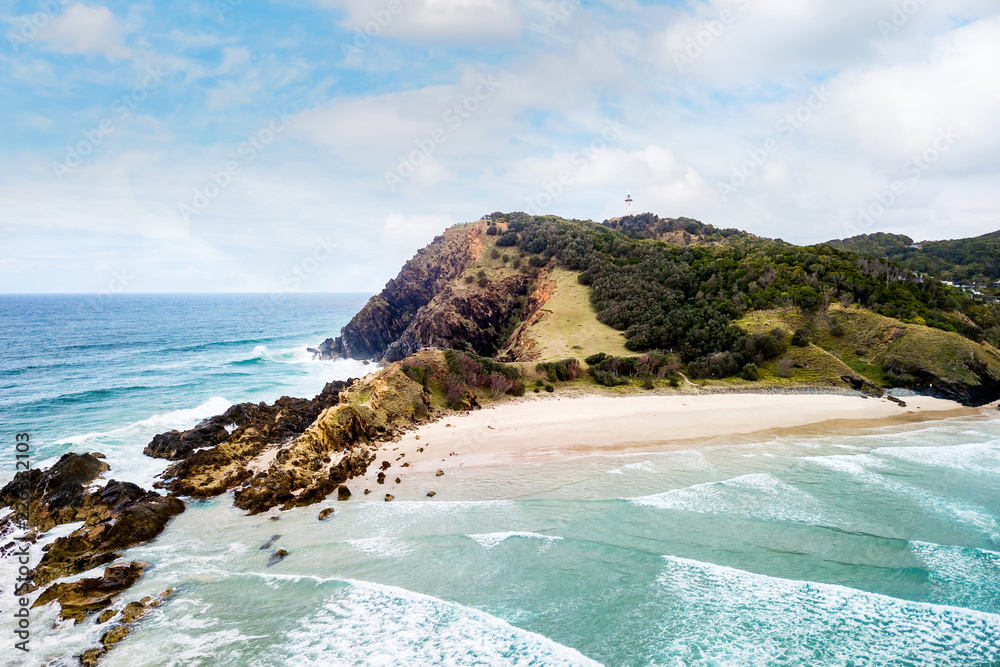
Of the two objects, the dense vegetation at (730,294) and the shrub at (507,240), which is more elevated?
the shrub at (507,240)

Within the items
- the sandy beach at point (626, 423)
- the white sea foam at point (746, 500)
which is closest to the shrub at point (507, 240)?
the sandy beach at point (626, 423)

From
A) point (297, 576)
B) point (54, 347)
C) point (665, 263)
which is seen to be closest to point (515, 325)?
point (665, 263)

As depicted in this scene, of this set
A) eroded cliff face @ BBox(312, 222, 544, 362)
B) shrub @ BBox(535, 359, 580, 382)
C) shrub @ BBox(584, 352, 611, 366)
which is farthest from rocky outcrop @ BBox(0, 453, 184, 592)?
eroded cliff face @ BBox(312, 222, 544, 362)

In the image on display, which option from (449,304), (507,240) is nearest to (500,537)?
(449,304)

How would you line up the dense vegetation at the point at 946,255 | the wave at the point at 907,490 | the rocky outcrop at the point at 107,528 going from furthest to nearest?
the dense vegetation at the point at 946,255, the wave at the point at 907,490, the rocky outcrop at the point at 107,528

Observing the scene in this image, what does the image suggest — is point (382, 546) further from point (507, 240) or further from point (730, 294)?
point (507, 240)

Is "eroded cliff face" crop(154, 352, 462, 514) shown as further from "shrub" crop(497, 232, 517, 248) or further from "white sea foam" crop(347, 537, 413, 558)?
"shrub" crop(497, 232, 517, 248)

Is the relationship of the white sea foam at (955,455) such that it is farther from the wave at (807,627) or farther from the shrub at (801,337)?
the shrub at (801,337)
